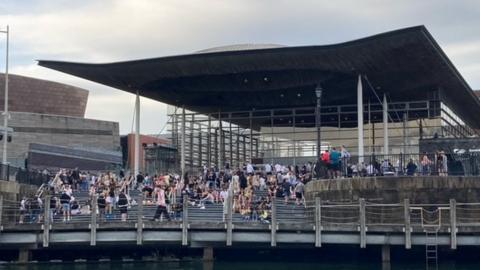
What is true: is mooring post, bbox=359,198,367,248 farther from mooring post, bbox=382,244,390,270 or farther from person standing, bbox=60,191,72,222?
person standing, bbox=60,191,72,222

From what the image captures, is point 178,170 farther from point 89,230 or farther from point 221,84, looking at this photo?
point 89,230

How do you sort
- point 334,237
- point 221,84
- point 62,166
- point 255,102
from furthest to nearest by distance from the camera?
point 62,166, point 255,102, point 221,84, point 334,237

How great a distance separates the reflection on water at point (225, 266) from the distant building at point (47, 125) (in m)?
29.2

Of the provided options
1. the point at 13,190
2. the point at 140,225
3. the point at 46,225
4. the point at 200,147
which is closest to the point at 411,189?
the point at 140,225

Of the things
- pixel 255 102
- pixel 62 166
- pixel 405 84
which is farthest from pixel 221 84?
pixel 62 166

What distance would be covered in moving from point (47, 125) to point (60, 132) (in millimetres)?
1274

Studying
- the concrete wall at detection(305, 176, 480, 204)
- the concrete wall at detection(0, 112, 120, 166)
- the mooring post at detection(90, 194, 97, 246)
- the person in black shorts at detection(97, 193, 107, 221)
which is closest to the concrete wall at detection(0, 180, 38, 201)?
the person in black shorts at detection(97, 193, 107, 221)

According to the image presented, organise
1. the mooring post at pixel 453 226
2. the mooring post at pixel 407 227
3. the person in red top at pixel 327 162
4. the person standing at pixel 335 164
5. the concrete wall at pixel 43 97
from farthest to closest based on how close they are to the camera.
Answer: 1. the concrete wall at pixel 43 97
2. the person in red top at pixel 327 162
3. the person standing at pixel 335 164
4. the mooring post at pixel 407 227
5. the mooring post at pixel 453 226

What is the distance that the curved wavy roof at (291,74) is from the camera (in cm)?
4222

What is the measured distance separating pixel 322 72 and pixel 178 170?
1299 centimetres

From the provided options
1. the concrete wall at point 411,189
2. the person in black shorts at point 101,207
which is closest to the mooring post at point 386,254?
the concrete wall at point 411,189

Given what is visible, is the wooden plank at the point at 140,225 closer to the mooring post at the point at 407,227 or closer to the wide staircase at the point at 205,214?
the wide staircase at the point at 205,214

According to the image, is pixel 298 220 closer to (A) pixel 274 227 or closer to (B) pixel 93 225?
(A) pixel 274 227

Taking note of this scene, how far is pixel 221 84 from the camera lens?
51.0m
